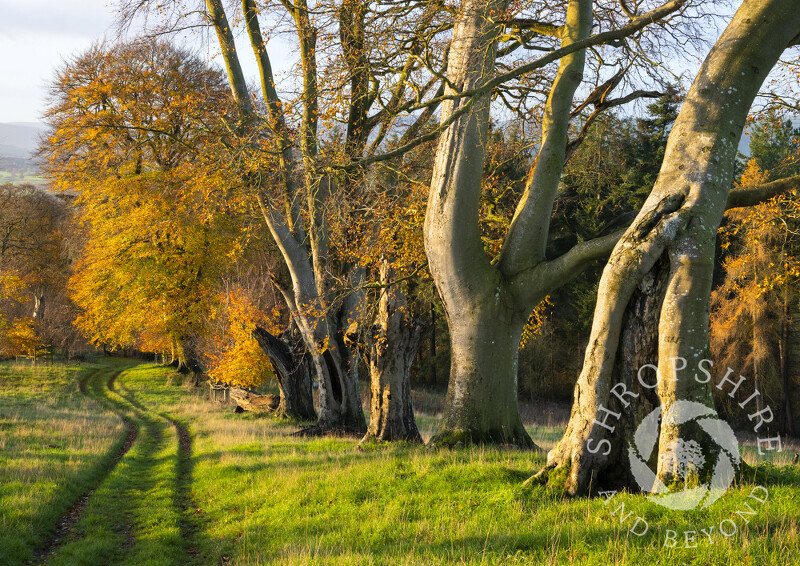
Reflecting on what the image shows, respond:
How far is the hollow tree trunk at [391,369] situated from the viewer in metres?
11.4

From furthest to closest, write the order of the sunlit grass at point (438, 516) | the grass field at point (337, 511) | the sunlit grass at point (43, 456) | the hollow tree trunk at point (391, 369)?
the hollow tree trunk at point (391, 369) → the sunlit grass at point (43, 456) → the grass field at point (337, 511) → the sunlit grass at point (438, 516)

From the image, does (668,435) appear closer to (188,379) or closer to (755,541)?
(755,541)

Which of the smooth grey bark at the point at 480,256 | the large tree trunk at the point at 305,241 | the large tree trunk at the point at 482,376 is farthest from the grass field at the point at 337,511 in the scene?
the large tree trunk at the point at 305,241

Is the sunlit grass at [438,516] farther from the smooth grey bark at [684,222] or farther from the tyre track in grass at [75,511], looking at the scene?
the tyre track in grass at [75,511]

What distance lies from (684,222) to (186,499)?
8.07 meters

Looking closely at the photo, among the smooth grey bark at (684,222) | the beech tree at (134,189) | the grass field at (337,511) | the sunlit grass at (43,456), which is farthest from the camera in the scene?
the beech tree at (134,189)

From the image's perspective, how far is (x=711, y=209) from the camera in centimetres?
569

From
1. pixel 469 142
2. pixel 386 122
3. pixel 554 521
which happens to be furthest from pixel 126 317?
pixel 554 521

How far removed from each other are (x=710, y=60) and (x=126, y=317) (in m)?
26.7

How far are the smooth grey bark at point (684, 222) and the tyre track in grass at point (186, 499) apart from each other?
4279 mm

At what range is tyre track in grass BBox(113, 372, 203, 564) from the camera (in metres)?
6.77

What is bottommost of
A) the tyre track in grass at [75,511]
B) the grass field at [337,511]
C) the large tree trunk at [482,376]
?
the tyre track in grass at [75,511]

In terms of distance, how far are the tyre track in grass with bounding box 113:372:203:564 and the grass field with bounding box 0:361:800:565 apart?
0.10 feet

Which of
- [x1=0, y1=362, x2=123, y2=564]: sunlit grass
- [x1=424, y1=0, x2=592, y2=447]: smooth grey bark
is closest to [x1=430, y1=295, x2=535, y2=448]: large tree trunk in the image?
[x1=424, y1=0, x2=592, y2=447]: smooth grey bark
